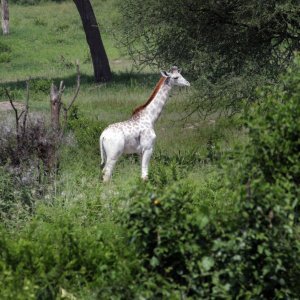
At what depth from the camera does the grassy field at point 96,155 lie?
817 cm

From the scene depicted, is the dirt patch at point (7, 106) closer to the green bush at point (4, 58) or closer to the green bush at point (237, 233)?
the green bush at point (4, 58)

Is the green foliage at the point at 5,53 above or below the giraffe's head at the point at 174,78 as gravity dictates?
below

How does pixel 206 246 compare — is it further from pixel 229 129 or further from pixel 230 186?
pixel 229 129

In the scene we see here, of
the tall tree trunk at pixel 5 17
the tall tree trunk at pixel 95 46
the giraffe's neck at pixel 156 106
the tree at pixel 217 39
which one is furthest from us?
the tall tree trunk at pixel 5 17

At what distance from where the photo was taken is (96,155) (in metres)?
14.6

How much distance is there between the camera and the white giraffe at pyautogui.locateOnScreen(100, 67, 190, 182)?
12.2 metres

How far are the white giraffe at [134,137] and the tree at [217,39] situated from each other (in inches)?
129

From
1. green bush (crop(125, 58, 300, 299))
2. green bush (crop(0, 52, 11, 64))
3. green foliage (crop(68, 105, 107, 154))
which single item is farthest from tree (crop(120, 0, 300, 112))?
green bush (crop(0, 52, 11, 64))

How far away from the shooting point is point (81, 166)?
12688mm

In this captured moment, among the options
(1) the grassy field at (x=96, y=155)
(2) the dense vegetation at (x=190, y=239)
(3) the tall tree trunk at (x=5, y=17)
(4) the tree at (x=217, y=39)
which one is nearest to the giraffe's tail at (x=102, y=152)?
(1) the grassy field at (x=96, y=155)

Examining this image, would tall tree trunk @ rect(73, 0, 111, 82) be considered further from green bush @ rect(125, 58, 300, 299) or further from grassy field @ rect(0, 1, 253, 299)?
green bush @ rect(125, 58, 300, 299)

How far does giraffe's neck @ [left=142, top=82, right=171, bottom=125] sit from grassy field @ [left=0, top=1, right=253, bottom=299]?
27.2 inches

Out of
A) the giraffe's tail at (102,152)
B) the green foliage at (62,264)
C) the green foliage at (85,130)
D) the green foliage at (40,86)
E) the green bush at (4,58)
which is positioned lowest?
the green bush at (4,58)

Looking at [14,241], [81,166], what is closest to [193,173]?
[81,166]
